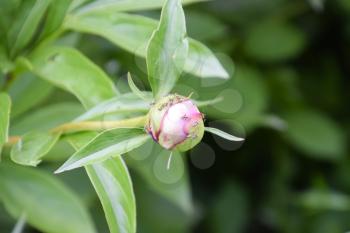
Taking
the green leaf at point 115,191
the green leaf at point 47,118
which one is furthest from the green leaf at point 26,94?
the green leaf at point 115,191

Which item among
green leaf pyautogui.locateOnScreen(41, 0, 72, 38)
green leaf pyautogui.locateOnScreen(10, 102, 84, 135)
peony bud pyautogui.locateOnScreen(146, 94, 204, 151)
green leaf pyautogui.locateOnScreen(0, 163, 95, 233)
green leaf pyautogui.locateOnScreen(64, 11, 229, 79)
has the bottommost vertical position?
green leaf pyautogui.locateOnScreen(0, 163, 95, 233)

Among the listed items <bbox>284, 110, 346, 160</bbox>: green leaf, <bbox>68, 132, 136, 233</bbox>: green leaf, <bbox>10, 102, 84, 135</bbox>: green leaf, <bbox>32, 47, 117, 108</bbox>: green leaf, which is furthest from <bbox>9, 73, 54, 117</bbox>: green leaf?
<bbox>284, 110, 346, 160</bbox>: green leaf

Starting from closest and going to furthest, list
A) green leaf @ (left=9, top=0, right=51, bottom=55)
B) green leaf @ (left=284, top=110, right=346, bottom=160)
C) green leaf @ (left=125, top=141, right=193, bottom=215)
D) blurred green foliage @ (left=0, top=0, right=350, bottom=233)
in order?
green leaf @ (left=9, top=0, right=51, bottom=55) < green leaf @ (left=125, top=141, right=193, bottom=215) < blurred green foliage @ (left=0, top=0, right=350, bottom=233) < green leaf @ (left=284, top=110, right=346, bottom=160)

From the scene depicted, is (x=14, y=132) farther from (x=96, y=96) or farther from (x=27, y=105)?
(x=96, y=96)

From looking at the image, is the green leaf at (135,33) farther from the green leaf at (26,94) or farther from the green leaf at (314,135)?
the green leaf at (314,135)

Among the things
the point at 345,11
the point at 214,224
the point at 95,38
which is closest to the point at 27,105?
the point at 95,38

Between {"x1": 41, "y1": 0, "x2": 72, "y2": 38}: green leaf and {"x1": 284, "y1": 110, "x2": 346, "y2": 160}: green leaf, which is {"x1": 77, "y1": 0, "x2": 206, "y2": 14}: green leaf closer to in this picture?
{"x1": 41, "y1": 0, "x2": 72, "y2": 38}: green leaf

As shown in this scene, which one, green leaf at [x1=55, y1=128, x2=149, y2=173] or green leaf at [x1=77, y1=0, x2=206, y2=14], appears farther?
green leaf at [x1=77, y1=0, x2=206, y2=14]
